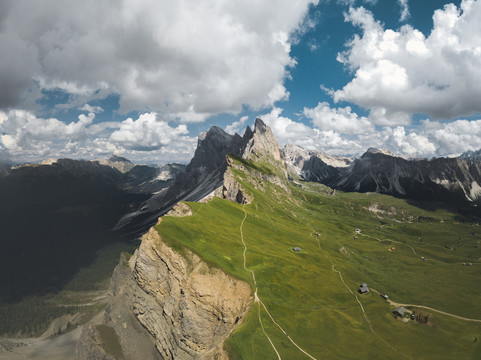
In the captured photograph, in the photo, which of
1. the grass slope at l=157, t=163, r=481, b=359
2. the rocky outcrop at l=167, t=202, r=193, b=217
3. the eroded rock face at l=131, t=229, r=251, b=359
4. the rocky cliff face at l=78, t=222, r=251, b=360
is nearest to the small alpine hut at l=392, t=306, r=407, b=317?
the grass slope at l=157, t=163, r=481, b=359

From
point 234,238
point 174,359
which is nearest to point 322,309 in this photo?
point 234,238

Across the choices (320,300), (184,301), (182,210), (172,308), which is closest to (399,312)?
(320,300)

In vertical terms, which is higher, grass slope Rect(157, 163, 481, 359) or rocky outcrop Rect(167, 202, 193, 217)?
rocky outcrop Rect(167, 202, 193, 217)

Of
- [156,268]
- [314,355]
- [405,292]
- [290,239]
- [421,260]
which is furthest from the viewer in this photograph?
[421,260]

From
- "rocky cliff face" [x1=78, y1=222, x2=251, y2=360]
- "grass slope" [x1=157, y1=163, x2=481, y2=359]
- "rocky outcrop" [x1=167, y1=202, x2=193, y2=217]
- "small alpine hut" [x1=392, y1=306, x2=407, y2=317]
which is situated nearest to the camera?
"grass slope" [x1=157, y1=163, x2=481, y2=359]

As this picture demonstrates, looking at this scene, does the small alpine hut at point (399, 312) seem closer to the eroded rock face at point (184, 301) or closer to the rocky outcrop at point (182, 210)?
the eroded rock face at point (184, 301)

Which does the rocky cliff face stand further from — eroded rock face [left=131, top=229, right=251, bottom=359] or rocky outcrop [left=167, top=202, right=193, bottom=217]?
rocky outcrop [left=167, top=202, right=193, bottom=217]

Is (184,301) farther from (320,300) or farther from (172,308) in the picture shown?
(320,300)

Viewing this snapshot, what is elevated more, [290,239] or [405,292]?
[290,239]

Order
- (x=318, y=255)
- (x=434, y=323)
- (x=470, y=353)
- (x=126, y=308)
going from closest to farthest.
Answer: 1. (x=470, y=353)
2. (x=434, y=323)
3. (x=126, y=308)
4. (x=318, y=255)

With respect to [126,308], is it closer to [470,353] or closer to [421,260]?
[470,353]
